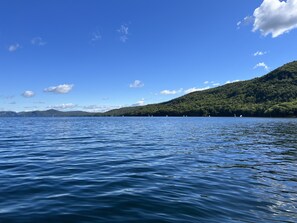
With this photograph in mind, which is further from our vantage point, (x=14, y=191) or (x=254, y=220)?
(x=14, y=191)

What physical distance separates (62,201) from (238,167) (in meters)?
14.5

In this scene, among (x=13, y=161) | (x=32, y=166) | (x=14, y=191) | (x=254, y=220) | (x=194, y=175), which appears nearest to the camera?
(x=254, y=220)

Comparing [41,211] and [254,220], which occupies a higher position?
[41,211]

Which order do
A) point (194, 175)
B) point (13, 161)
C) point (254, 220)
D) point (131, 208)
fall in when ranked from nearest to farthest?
point (254, 220), point (131, 208), point (194, 175), point (13, 161)

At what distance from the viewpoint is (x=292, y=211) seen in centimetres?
1219

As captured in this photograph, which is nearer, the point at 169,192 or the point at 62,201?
the point at 62,201

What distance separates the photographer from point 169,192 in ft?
48.4

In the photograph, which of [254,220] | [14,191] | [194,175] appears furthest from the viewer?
[194,175]

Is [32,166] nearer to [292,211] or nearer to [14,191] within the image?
[14,191]

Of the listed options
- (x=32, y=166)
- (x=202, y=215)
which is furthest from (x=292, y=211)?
(x=32, y=166)

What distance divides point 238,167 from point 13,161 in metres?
18.5

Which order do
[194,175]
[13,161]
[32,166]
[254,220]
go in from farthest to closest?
[13,161] < [32,166] < [194,175] < [254,220]

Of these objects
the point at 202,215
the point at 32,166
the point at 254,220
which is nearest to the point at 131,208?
the point at 202,215

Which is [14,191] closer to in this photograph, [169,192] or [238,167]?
[169,192]
